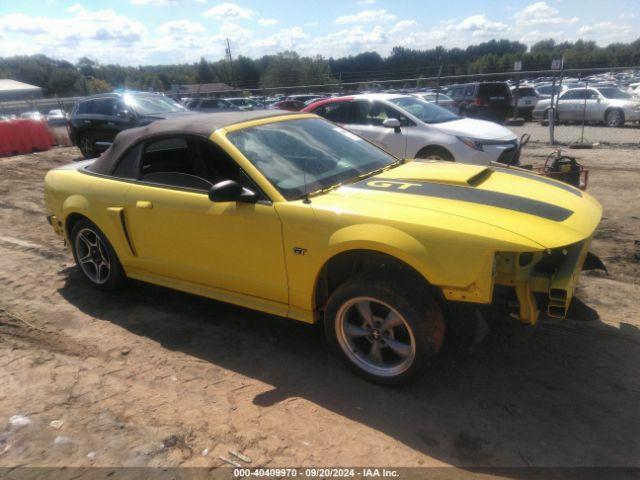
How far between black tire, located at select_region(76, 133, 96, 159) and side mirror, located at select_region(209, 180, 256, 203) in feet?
36.8

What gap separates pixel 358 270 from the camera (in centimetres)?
325

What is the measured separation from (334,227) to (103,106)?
464 inches

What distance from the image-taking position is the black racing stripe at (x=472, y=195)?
9.84ft

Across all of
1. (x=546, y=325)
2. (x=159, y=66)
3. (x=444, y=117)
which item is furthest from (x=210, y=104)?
(x=159, y=66)

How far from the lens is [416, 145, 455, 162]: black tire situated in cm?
770

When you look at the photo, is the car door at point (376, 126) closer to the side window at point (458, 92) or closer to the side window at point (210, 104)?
the side window at point (210, 104)

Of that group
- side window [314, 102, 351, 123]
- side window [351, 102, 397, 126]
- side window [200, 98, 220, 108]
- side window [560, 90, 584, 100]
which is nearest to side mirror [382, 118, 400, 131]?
side window [351, 102, 397, 126]

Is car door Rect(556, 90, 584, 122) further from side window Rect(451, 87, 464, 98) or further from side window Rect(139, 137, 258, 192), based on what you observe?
side window Rect(139, 137, 258, 192)

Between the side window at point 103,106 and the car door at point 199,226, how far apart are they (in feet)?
31.7

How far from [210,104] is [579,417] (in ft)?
65.4

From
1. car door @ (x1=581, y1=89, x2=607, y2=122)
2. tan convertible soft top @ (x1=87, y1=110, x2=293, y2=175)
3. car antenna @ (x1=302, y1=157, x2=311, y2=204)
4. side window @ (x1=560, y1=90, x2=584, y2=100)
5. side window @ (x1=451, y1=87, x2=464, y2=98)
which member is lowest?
car door @ (x1=581, y1=89, x2=607, y2=122)

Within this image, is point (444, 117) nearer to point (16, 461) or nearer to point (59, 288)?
point (59, 288)

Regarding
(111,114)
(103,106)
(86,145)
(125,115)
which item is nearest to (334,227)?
(125,115)

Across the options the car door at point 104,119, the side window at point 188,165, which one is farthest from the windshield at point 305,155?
the car door at point 104,119
